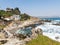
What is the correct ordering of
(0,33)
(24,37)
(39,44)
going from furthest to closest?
(0,33)
(24,37)
(39,44)

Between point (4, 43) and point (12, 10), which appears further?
point (12, 10)

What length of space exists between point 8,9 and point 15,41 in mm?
63265

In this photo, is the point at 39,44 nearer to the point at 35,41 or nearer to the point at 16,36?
the point at 35,41

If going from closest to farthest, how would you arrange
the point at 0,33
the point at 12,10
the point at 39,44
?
the point at 39,44, the point at 0,33, the point at 12,10

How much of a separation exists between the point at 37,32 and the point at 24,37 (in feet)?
10.6

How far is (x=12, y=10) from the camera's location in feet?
275

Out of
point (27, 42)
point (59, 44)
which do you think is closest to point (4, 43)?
point (27, 42)

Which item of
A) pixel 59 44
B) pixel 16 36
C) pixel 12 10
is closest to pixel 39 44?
pixel 59 44

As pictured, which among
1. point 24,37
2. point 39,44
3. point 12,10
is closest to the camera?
point 39,44

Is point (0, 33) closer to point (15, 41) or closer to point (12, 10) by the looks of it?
point (15, 41)

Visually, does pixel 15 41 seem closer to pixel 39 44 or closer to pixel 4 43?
pixel 4 43

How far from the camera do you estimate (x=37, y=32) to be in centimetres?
3042

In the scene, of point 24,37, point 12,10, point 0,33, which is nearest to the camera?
point 24,37

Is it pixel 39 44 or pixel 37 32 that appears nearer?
pixel 39 44
